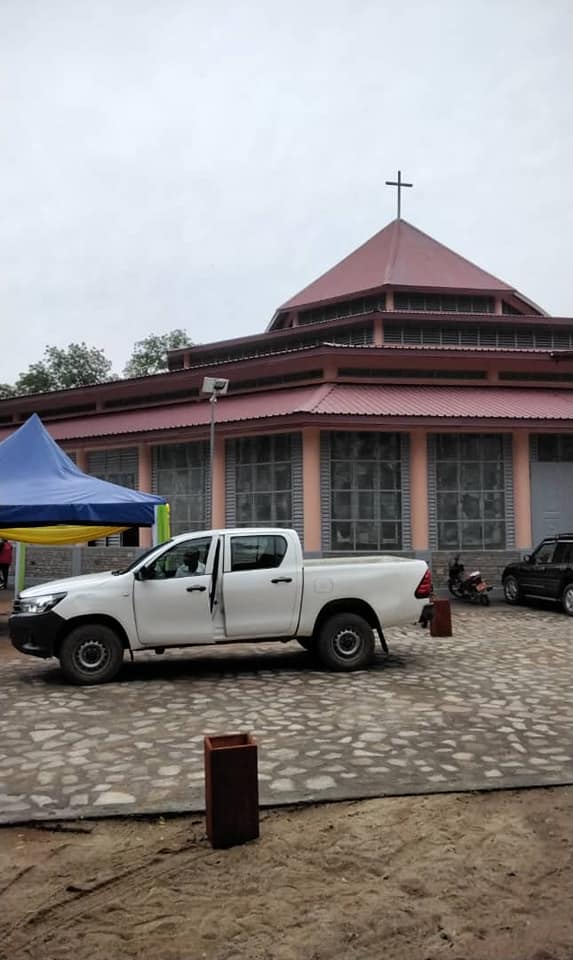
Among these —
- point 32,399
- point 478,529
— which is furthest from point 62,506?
point 32,399

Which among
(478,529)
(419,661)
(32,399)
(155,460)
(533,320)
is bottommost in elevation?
(419,661)

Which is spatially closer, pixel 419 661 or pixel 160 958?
pixel 160 958

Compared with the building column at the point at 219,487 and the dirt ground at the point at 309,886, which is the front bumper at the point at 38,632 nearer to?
the dirt ground at the point at 309,886

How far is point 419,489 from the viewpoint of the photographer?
1556 cm

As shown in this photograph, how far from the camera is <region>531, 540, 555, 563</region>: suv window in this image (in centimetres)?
1398

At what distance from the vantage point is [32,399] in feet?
69.9

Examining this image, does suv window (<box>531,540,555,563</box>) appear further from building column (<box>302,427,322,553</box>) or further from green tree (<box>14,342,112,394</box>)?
green tree (<box>14,342,112,394</box>)

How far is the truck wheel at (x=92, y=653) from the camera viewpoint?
305 inches

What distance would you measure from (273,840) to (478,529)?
41.5 feet

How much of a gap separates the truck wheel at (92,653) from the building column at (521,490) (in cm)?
1063

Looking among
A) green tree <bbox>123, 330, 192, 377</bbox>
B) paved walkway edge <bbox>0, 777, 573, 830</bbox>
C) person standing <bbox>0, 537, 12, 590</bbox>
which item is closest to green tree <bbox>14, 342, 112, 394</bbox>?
green tree <bbox>123, 330, 192, 377</bbox>

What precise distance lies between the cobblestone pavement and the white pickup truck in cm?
42

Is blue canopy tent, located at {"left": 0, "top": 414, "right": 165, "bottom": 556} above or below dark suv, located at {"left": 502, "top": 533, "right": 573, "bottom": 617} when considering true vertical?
above

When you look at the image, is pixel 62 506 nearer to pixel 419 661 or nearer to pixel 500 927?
pixel 419 661
